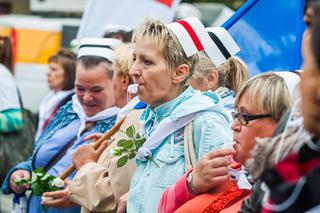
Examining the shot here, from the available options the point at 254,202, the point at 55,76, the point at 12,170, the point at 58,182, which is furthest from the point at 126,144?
the point at 55,76

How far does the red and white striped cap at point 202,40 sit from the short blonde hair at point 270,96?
3.02ft

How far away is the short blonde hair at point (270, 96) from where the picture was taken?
3469 mm

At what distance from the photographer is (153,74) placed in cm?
441

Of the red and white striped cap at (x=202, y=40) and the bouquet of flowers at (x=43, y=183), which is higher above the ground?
the red and white striped cap at (x=202, y=40)

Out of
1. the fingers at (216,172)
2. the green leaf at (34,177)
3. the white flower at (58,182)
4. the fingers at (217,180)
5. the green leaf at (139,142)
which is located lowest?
the green leaf at (34,177)

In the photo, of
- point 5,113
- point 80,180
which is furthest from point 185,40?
point 5,113

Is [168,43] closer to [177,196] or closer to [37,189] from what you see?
[177,196]

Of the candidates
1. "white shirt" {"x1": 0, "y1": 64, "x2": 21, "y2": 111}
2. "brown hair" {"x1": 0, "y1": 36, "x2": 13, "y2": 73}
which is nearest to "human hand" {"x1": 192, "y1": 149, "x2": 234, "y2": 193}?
"white shirt" {"x1": 0, "y1": 64, "x2": 21, "y2": 111}

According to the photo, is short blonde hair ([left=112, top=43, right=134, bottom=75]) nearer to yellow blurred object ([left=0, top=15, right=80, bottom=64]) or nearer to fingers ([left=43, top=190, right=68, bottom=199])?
fingers ([left=43, top=190, right=68, bottom=199])

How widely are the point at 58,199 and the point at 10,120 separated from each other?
6.54 feet

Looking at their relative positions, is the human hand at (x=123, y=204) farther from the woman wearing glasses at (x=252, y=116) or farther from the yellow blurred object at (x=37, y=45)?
the yellow blurred object at (x=37, y=45)

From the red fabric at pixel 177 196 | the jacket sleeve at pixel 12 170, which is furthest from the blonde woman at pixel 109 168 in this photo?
the jacket sleeve at pixel 12 170

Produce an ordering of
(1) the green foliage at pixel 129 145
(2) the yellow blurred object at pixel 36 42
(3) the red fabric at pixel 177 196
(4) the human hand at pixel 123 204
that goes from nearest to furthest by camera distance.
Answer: (3) the red fabric at pixel 177 196 → (4) the human hand at pixel 123 204 → (1) the green foliage at pixel 129 145 → (2) the yellow blurred object at pixel 36 42

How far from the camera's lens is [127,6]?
330 inches
